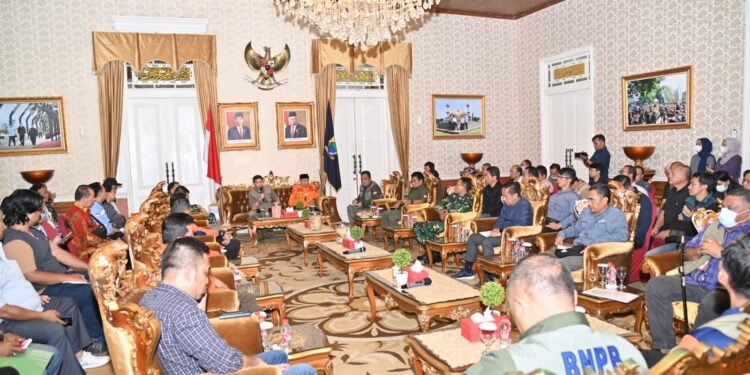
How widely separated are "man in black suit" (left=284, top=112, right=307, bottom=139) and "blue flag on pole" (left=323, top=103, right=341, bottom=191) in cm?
55

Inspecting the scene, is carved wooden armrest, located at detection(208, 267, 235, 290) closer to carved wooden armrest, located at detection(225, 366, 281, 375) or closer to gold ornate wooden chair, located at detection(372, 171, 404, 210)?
carved wooden armrest, located at detection(225, 366, 281, 375)

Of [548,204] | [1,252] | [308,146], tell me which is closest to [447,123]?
[308,146]

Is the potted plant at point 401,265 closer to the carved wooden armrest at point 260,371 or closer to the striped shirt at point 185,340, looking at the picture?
the carved wooden armrest at point 260,371

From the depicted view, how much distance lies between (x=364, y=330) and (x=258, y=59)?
7266 mm

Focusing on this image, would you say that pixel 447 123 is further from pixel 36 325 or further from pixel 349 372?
pixel 36 325

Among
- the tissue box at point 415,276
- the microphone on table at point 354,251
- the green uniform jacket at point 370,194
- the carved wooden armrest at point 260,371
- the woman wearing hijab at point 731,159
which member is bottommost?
the microphone on table at point 354,251

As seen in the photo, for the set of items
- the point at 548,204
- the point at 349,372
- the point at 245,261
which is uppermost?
the point at 548,204

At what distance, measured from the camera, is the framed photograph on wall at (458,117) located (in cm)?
1213

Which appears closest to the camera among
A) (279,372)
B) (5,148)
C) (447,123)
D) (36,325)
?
(279,372)

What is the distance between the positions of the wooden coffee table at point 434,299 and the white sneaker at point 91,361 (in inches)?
90.3

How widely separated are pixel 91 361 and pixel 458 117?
9.53 m

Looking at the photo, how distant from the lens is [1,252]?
3.52 m

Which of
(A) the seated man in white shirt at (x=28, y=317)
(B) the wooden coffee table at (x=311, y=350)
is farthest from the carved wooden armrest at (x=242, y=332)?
(A) the seated man in white shirt at (x=28, y=317)

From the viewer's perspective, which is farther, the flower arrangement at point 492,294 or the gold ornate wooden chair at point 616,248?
the gold ornate wooden chair at point 616,248
